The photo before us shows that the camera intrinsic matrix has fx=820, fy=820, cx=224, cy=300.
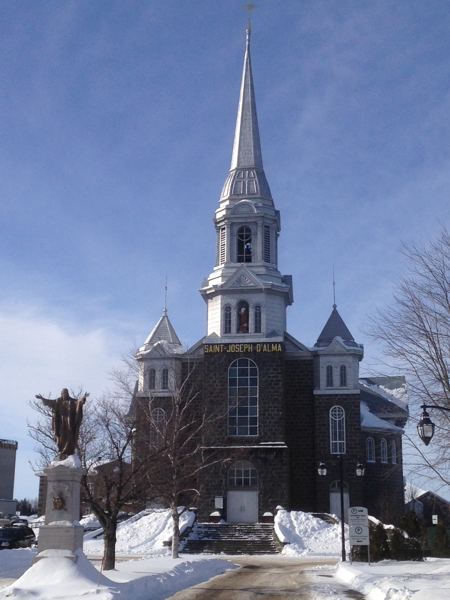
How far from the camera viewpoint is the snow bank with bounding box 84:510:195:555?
4384 cm

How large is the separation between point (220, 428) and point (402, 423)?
51.7ft

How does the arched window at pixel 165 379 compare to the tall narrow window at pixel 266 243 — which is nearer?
the arched window at pixel 165 379

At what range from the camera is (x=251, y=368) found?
53156mm

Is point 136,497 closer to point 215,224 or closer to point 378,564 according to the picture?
point 378,564

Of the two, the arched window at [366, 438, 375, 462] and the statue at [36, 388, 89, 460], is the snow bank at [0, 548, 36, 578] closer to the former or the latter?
the statue at [36, 388, 89, 460]

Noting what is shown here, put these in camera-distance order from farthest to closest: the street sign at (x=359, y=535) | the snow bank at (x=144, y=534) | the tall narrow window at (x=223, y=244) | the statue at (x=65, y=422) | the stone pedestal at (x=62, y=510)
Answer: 1. the tall narrow window at (x=223, y=244)
2. the snow bank at (x=144, y=534)
3. the street sign at (x=359, y=535)
4. the statue at (x=65, y=422)
5. the stone pedestal at (x=62, y=510)

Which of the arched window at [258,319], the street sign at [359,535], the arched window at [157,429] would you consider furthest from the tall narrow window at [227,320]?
the street sign at [359,535]

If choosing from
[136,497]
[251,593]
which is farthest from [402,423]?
[251,593]

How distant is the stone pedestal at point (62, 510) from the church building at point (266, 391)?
1130 inches

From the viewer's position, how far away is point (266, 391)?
2061 inches

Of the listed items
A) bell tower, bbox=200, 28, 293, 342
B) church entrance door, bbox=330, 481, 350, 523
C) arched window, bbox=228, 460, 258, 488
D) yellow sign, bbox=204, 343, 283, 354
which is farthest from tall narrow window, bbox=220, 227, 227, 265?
church entrance door, bbox=330, 481, 350, 523

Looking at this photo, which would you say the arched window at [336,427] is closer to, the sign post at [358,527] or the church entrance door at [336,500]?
the church entrance door at [336,500]

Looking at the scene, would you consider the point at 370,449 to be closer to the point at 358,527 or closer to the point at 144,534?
the point at 144,534

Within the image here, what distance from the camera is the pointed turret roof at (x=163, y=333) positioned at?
58094 mm
